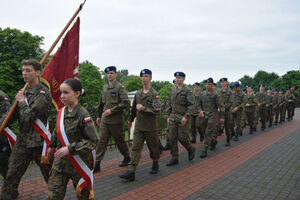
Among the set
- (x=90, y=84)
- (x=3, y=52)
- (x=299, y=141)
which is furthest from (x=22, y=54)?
(x=299, y=141)

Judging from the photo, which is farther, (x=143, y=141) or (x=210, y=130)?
(x=210, y=130)

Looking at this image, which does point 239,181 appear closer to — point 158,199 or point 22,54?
point 158,199

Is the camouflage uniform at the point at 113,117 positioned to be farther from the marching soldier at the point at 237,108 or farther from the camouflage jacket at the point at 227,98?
the marching soldier at the point at 237,108

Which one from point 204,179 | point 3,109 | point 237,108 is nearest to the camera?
point 3,109

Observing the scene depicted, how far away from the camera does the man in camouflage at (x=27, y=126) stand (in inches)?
136

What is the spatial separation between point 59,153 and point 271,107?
14.9 metres

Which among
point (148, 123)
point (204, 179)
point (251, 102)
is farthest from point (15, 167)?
point (251, 102)

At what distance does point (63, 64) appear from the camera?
14.1 ft

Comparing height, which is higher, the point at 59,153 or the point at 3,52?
the point at 3,52

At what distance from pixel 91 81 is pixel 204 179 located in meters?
34.8

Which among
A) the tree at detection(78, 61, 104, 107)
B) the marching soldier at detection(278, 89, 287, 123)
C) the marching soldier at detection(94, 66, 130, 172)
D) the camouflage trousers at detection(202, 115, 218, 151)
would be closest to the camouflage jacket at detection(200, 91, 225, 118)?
the camouflage trousers at detection(202, 115, 218, 151)

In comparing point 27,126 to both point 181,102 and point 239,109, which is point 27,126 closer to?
point 181,102

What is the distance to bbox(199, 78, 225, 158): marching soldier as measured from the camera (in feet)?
24.1

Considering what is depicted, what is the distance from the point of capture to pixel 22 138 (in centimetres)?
358
